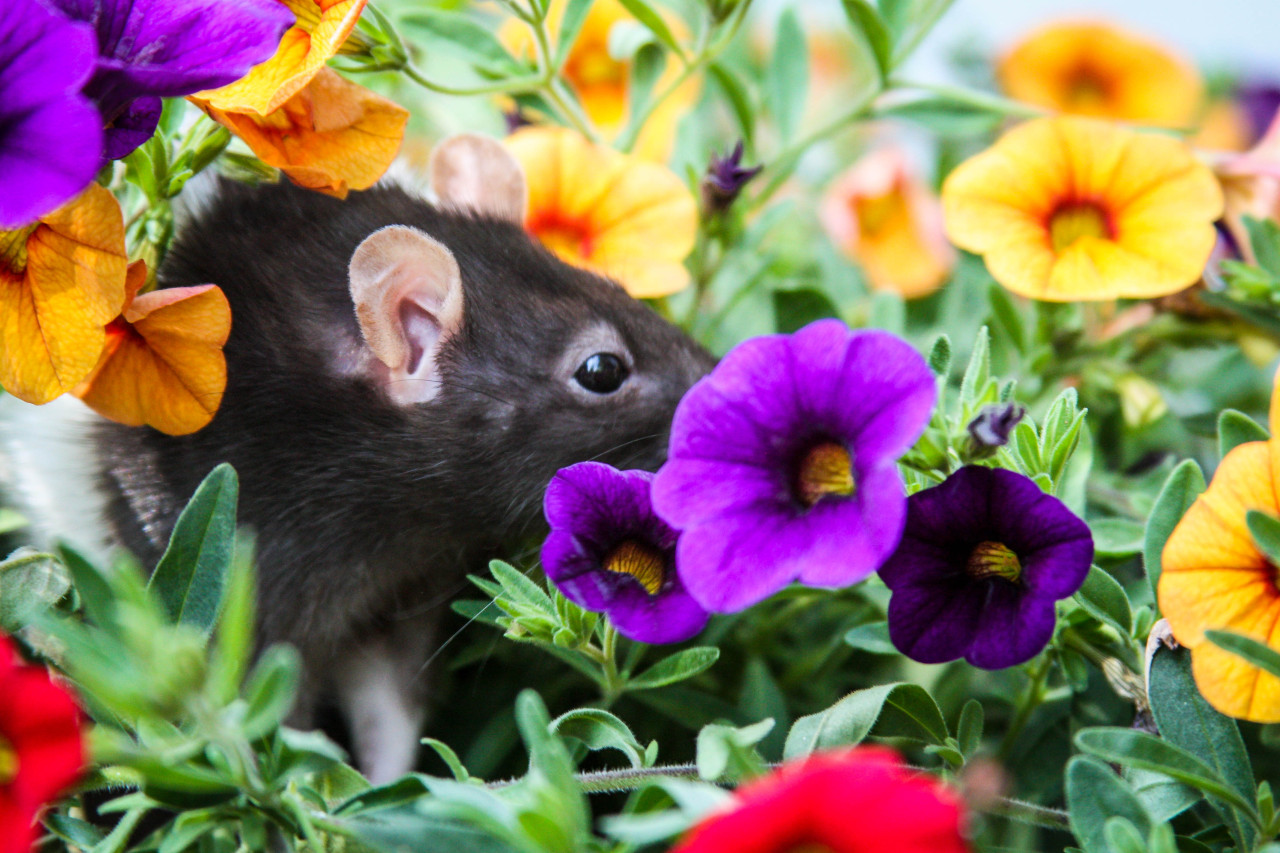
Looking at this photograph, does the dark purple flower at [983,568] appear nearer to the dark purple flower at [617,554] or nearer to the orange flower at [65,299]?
the dark purple flower at [617,554]

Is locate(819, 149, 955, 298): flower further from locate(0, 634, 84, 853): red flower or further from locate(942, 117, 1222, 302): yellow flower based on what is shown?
locate(0, 634, 84, 853): red flower

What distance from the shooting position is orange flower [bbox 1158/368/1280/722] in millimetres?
597

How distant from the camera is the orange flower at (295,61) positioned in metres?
0.69

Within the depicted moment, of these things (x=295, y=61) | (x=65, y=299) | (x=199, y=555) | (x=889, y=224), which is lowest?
(x=889, y=224)

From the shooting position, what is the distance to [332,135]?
30.9 inches

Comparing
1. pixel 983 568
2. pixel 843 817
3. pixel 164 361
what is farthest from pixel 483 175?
pixel 843 817

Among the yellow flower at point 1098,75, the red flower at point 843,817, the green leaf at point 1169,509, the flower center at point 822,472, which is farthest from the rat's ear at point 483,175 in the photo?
the yellow flower at point 1098,75

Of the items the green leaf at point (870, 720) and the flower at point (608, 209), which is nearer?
the green leaf at point (870, 720)

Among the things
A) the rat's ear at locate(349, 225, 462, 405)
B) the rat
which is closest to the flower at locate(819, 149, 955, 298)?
the rat

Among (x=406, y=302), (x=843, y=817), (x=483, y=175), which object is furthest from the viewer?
(x=483, y=175)

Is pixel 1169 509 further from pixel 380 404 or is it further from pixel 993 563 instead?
pixel 380 404

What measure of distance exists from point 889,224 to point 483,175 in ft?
2.29

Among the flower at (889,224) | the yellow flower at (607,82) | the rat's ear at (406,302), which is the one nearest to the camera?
the rat's ear at (406,302)

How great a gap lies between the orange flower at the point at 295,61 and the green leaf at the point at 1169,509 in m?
0.58
